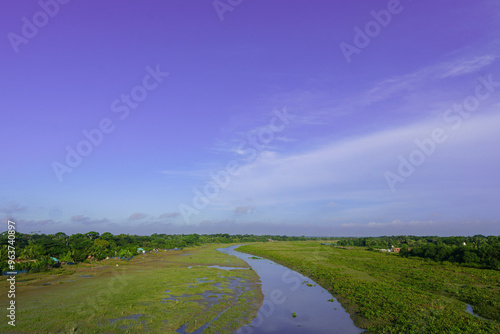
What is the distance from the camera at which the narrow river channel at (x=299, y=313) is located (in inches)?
728

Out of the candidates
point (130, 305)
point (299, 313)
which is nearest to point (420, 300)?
point (299, 313)

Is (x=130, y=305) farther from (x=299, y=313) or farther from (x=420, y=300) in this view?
(x=420, y=300)

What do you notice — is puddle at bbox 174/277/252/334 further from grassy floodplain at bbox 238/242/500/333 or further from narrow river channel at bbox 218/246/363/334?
grassy floodplain at bbox 238/242/500/333

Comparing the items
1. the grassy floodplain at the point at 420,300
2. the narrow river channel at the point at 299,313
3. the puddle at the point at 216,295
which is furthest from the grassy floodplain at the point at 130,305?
the grassy floodplain at the point at 420,300

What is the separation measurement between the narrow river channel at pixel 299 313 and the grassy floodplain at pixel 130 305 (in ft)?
3.94

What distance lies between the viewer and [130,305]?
21.8 meters

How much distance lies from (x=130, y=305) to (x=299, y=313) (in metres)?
13.8

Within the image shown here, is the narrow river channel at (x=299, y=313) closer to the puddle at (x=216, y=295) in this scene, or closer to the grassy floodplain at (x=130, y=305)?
the grassy floodplain at (x=130, y=305)

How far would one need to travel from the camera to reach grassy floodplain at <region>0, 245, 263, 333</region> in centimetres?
1727

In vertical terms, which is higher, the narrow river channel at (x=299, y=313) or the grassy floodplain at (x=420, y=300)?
the grassy floodplain at (x=420, y=300)

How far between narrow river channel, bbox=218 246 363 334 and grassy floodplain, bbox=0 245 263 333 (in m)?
1.20

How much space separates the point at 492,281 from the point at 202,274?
117 feet

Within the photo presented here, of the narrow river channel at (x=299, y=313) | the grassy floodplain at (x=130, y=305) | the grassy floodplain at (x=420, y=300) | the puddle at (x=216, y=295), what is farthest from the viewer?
the narrow river channel at (x=299, y=313)

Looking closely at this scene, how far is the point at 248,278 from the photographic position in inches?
1511
